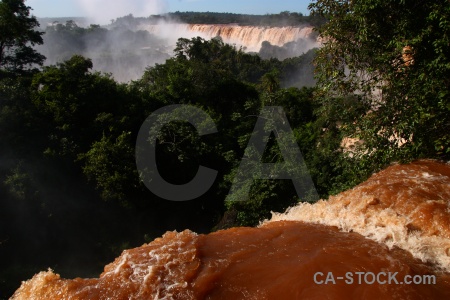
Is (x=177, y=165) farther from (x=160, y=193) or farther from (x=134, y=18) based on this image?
(x=134, y=18)

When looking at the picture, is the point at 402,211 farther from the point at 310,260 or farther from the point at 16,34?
the point at 16,34

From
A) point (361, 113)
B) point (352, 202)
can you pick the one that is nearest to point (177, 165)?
point (361, 113)

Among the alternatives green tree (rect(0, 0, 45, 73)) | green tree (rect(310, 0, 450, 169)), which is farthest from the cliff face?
green tree (rect(310, 0, 450, 169))

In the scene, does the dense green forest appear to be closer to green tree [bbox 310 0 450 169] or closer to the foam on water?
green tree [bbox 310 0 450 169]

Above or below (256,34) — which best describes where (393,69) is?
below

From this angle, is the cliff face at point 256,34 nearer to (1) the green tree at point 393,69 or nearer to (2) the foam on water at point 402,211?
(1) the green tree at point 393,69

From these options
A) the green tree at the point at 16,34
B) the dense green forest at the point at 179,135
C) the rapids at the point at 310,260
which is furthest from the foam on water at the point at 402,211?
the green tree at the point at 16,34

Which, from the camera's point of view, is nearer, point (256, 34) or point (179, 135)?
point (179, 135)

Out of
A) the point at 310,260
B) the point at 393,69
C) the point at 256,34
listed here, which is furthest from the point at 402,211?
the point at 256,34
